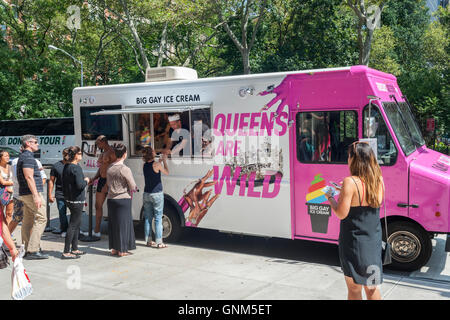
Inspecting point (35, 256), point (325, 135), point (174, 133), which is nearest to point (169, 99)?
point (174, 133)

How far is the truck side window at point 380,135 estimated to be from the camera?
629cm

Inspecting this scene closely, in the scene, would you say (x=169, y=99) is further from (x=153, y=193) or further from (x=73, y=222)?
(x=73, y=222)

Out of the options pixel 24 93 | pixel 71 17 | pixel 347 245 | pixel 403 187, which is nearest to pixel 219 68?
pixel 71 17

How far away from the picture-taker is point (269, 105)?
7078 millimetres

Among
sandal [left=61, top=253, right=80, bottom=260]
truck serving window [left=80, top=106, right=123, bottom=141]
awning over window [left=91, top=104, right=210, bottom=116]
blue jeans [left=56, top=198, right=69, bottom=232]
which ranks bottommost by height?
sandal [left=61, top=253, right=80, bottom=260]

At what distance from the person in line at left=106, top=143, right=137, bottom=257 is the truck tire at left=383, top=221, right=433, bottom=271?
387 centimetres

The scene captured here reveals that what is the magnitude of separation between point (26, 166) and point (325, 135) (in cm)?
437

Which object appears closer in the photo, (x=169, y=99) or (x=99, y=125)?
(x=169, y=99)

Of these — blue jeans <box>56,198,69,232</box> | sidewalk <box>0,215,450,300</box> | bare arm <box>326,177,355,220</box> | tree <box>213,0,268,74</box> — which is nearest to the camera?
bare arm <box>326,177,355,220</box>

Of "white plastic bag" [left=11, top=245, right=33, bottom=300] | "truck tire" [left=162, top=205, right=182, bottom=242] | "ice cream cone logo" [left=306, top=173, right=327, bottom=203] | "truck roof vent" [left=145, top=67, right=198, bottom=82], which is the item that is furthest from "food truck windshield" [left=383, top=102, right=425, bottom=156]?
"white plastic bag" [left=11, top=245, right=33, bottom=300]

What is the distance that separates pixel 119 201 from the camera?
7.39 m

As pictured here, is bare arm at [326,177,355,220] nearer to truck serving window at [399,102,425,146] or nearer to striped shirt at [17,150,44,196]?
truck serving window at [399,102,425,146]

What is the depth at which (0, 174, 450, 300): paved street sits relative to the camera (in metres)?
5.62

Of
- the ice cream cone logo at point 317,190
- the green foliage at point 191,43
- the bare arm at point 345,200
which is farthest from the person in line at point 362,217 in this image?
the green foliage at point 191,43
